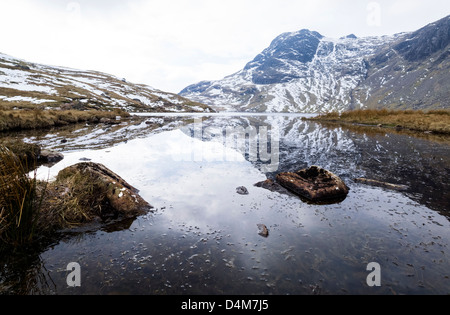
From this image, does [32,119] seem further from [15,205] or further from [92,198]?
[15,205]

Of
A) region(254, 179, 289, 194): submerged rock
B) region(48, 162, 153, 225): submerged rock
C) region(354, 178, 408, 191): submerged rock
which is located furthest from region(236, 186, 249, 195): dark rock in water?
region(354, 178, 408, 191): submerged rock

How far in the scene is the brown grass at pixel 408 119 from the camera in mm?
34000

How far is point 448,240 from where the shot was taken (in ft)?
22.8

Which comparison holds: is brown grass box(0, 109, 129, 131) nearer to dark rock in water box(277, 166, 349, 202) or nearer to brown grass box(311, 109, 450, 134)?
dark rock in water box(277, 166, 349, 202)

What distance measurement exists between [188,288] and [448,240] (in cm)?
852

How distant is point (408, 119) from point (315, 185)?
43211mm

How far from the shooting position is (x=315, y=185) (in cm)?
1120

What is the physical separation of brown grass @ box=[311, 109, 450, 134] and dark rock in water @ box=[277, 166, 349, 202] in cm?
3459

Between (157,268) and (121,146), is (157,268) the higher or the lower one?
the lower one

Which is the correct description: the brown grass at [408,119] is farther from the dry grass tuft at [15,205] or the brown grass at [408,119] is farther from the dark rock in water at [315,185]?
the dry grass tuft at [15,205]

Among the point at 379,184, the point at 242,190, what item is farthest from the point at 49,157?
the point at 379,184

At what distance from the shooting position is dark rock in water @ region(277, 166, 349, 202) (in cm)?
1043
